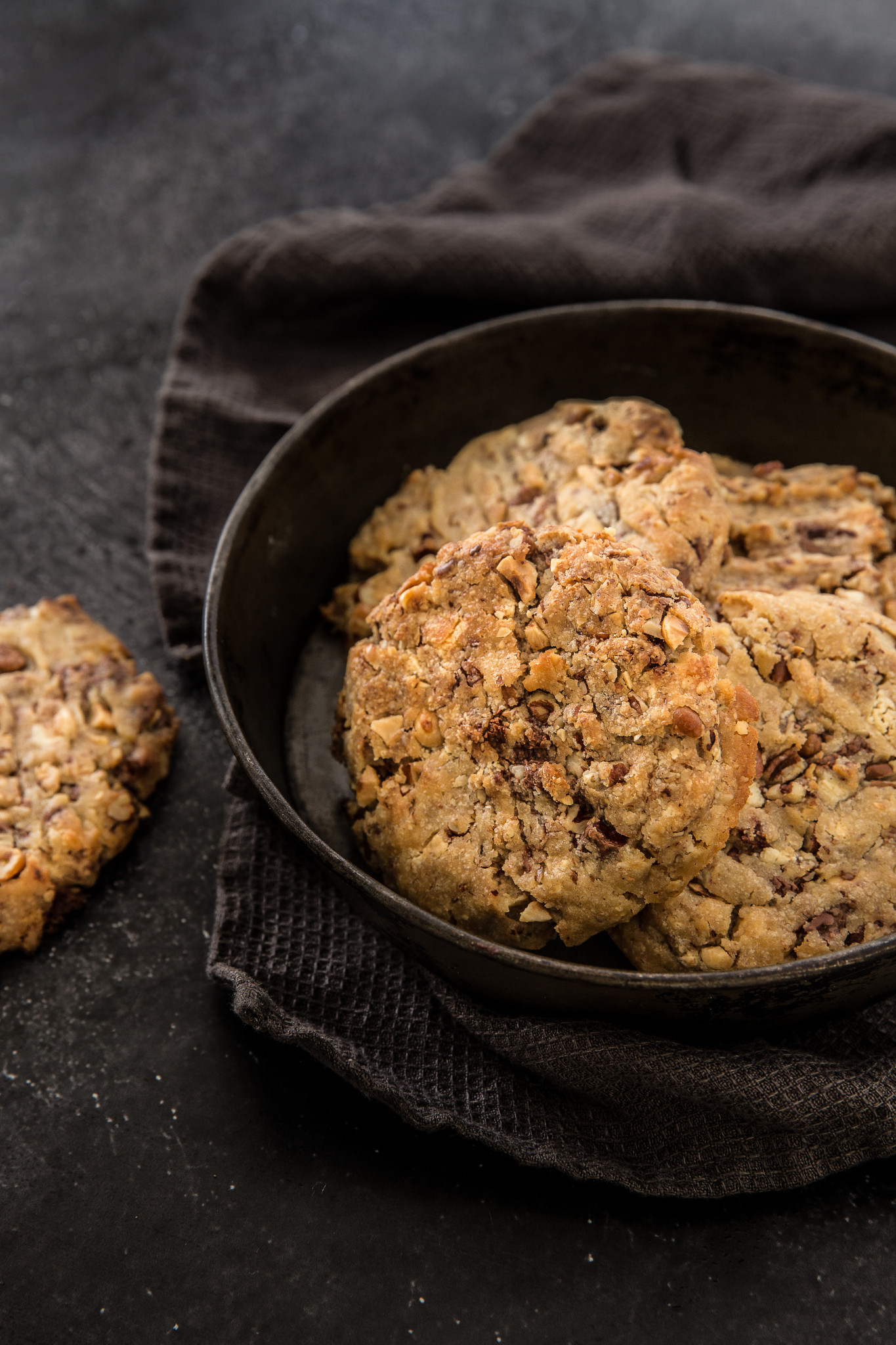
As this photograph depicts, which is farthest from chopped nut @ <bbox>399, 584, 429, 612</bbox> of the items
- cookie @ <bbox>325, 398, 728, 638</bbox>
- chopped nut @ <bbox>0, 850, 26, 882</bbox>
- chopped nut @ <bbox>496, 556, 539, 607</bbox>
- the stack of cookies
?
chopped nut @ <bbox>0, 850, 26, 882</bbox>

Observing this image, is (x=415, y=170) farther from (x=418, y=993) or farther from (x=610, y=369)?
(x=418, y=993)

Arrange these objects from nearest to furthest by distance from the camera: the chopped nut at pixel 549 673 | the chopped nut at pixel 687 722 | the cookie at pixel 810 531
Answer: the chopped nut at pixel 687 722 < the chopped nut at pixel 549 673 < the cookie at pixel 810 531

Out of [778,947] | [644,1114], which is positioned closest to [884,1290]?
[644,1114]

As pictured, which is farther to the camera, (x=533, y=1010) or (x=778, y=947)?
(x=533, y=1010)

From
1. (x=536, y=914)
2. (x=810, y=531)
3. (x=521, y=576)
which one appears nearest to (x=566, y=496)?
(x=521, y=576)

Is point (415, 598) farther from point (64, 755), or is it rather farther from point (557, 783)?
point (64, 755)

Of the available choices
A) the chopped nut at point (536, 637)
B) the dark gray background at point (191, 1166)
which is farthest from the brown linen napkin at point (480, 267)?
the chopped nut at point (536, 637)

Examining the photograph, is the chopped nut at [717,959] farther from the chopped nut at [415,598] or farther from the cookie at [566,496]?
the chopped nut at [415,598]
